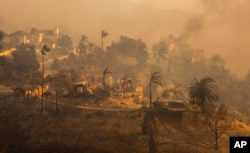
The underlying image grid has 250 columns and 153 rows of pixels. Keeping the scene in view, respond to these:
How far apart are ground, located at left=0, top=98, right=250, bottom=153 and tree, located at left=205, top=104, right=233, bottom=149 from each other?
53.5 inches

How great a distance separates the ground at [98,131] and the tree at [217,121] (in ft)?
4.45

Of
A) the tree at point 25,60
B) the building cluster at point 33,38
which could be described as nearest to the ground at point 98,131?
the tree at point 25,60

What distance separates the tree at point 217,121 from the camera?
213 ft

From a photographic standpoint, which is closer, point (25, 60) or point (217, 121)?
point (217, 121)

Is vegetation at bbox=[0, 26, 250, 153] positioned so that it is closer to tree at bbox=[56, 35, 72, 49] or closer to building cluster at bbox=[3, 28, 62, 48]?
building cluster at bbox=[3, 28, 62, 48]

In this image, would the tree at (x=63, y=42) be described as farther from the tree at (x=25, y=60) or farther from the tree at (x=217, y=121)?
the tree at (x=217, y=121)

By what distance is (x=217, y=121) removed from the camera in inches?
2657

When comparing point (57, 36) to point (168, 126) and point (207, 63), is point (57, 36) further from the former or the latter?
point (168, 126)

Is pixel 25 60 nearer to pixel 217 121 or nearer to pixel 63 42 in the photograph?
pixel 63 42

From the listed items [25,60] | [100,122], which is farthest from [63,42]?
[100,122]

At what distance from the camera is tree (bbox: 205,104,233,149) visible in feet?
213

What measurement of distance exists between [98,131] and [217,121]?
25.5 m

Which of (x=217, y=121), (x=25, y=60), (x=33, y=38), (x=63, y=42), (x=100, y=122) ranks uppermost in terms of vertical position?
(x=33, y=38)

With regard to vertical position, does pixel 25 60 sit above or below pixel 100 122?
above
